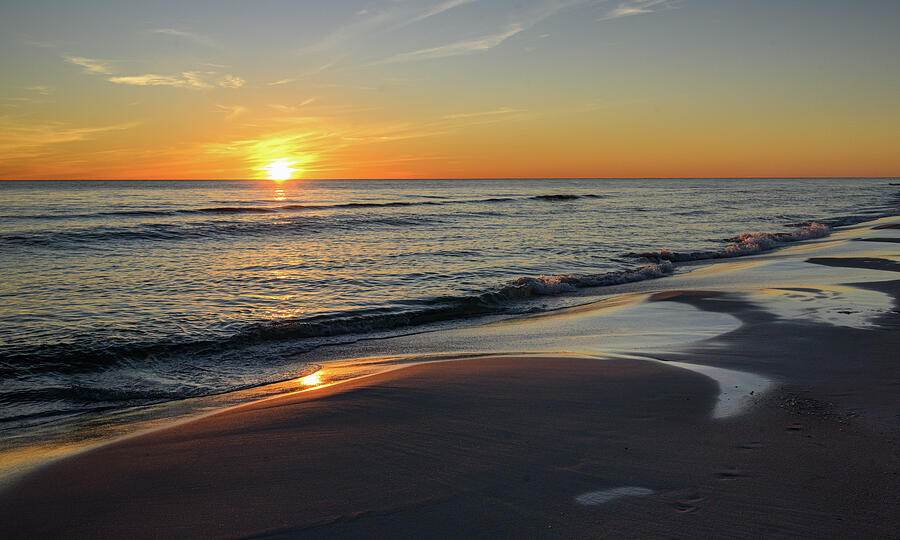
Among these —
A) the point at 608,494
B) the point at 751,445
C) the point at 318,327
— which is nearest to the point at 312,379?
the point at 318,327

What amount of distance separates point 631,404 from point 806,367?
244 centimetres

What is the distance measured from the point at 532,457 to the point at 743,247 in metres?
20.2

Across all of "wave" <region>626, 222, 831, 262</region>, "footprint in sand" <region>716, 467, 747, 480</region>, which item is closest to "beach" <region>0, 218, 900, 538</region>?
"footprint in sand" <region>716, 467, 747, 480</region>

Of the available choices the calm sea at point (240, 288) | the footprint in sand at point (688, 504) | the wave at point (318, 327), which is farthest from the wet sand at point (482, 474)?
the wave at point (318, 327)

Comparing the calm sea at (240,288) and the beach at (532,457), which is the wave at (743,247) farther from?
the beach at (532,457)

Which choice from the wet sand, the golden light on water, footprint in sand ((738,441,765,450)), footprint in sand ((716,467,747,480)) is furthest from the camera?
the golden light on water

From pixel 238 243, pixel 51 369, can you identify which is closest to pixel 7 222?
pixel 238 243

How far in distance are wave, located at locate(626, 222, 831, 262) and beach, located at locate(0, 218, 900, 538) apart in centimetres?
1206

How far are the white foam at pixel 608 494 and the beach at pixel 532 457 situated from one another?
0.02 metres

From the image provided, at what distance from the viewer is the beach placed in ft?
10.2

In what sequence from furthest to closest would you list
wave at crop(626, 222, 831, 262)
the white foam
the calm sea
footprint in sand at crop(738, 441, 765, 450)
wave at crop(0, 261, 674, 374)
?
wave at crop(626, 222, 831, 262) < wave at crop(0, 261, 674, 374) < the calm sea < footprint in sand at crop(738, 441, 765, 450) < the white foam

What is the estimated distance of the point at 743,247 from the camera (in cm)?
2114

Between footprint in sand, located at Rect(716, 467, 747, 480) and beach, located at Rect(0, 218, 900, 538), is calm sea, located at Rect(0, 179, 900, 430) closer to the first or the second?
beach, located at Rect(0, 218, 900, 538)

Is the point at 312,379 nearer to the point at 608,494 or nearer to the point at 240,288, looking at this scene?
the point at 608,494
